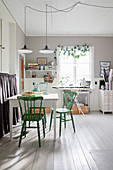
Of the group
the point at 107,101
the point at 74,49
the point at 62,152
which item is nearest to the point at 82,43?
the point at 74,49

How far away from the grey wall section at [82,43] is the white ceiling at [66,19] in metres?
0.19

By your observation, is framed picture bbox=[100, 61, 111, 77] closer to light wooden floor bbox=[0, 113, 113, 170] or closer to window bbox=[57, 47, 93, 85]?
window bbox=[57, 47, 93, 85]

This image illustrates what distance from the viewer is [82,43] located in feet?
21.6

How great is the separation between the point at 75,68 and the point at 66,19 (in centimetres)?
211

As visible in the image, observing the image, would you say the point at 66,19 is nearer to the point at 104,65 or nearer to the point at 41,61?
the point at 41,61

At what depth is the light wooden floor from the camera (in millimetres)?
2373

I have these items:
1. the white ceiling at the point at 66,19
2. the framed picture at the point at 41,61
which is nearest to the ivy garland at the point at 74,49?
the white ceiling at the point at 66,19

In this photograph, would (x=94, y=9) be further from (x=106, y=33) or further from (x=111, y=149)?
(x=111, y=149)

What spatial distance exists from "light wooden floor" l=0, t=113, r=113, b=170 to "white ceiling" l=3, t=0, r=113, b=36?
2.84m

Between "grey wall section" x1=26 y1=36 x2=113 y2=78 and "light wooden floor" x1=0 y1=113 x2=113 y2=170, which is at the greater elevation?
"grey wall section" x1=26 y1=36 x2=113 y2=78

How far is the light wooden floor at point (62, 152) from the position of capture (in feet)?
7.79

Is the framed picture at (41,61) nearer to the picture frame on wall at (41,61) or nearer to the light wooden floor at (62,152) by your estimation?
the picture frame on wall at (41,61)

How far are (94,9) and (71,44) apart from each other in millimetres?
2372

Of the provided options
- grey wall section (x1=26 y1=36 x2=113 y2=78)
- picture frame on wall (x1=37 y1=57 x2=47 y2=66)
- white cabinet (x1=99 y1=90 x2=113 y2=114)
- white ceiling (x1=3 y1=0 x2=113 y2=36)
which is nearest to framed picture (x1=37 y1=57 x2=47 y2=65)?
picture frame on wall (x1=37 y1=57 x2=47 y2=66)
